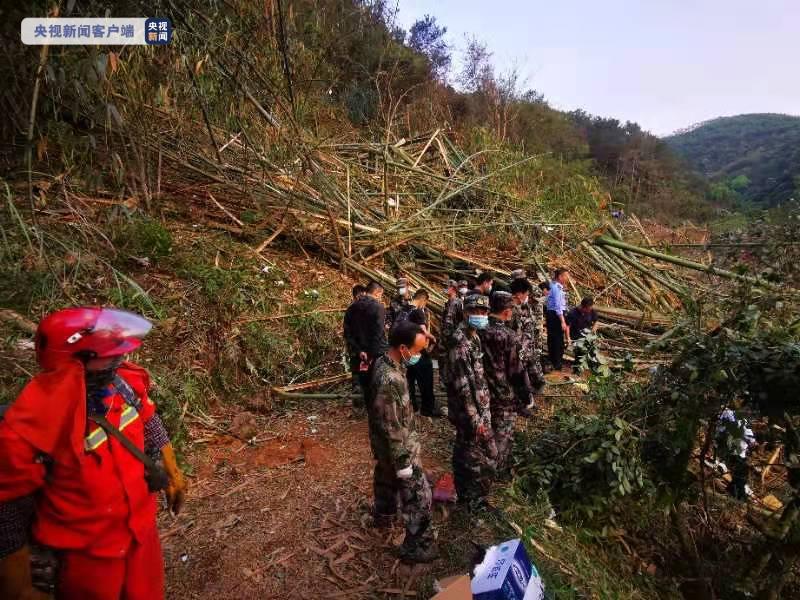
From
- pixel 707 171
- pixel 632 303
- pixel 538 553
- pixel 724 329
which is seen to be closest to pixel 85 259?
pixel 538 553

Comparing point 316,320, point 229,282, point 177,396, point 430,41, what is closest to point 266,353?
point 316,320

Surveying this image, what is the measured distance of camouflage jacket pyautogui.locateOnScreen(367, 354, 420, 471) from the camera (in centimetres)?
290

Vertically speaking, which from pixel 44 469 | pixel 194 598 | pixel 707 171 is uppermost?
pixel 707 171

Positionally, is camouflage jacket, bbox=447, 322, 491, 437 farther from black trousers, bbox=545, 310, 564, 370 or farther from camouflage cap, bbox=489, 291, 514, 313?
black trousers, bbox=545, 310, 564, 370

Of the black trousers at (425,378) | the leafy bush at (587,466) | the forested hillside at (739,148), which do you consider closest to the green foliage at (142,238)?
the black trousers at (425,378)

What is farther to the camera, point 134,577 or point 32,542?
point 134,577

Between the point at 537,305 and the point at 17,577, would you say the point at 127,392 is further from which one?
the point at 537,305

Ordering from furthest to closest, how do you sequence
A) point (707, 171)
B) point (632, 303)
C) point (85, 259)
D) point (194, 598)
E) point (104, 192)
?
point (707, 171)
point (632, 303)
point (104, 192)
point (85, 259)
point (194, 598)

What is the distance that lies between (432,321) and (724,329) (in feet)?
15.0

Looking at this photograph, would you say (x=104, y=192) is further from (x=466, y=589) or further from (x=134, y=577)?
(x=466, y=589)

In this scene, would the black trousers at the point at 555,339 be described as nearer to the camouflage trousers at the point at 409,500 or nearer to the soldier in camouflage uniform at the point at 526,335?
the soldier in camouflage uniform at the point at 526,335

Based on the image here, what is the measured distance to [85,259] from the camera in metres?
5.04

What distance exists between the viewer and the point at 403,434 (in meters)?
2.92

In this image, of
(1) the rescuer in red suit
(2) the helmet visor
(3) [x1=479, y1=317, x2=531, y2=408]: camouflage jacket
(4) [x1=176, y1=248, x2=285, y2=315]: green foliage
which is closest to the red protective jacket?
(1) the rescuer in red suit
